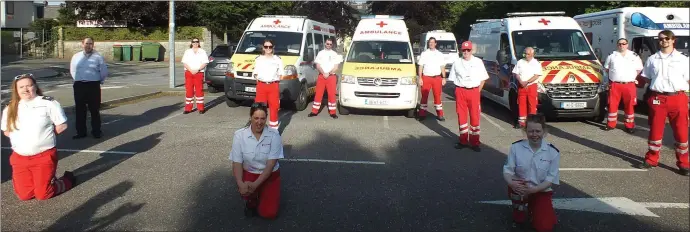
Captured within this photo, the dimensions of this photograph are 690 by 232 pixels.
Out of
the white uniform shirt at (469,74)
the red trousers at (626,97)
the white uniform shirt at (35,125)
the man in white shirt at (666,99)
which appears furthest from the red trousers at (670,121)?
the white uniform shirt at (35,125)

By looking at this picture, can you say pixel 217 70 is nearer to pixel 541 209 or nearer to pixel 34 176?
pixel 34 176

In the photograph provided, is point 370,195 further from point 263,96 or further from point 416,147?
point 263,96

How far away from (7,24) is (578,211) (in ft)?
171

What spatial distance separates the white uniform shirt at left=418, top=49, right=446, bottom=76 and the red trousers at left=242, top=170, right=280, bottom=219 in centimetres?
726

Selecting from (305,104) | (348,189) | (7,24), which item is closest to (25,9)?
(7,24)

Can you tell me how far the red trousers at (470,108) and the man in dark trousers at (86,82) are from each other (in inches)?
230

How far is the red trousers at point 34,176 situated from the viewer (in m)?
5.58

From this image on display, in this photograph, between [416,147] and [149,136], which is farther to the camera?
[149,136]

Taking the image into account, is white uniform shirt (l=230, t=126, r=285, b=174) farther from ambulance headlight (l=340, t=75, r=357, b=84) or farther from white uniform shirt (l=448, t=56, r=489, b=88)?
ambulance headlight (l=340, t=75, r=357, b=84)

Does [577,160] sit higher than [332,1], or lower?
lower

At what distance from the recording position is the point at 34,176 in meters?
5.60

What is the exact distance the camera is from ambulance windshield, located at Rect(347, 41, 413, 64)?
12578mm

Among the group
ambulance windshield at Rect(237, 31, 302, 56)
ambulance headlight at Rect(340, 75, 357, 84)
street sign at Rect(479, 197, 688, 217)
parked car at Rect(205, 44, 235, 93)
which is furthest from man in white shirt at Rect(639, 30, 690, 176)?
parked car at Rect(205, 44, 235, 93)

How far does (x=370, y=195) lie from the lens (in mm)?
5945
